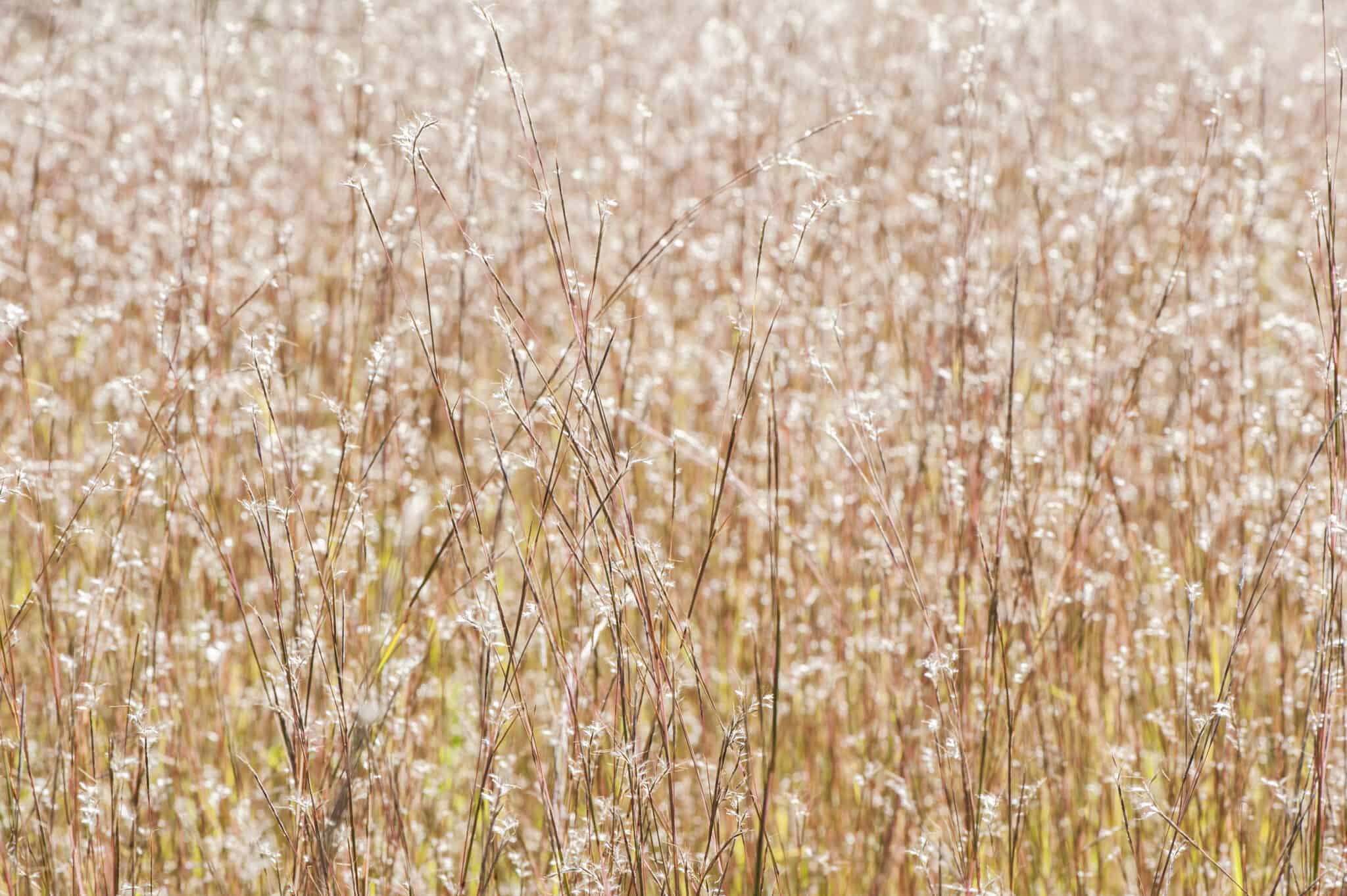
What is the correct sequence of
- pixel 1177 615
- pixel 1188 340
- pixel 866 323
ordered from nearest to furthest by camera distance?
pixel 1188 340, pixel 1177 615, pixel 866 323

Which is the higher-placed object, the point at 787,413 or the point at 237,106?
the point at 237,106

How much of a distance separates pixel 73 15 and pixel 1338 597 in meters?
3.57

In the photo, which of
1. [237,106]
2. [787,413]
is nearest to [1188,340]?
[787,413]

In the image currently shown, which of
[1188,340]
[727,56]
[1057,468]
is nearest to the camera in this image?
[1188,340]

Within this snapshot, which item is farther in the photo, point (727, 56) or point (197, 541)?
point (727, 56)

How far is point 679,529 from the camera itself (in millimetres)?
1997

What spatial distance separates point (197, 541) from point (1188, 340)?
5.19 feet

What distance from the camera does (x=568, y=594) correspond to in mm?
1694

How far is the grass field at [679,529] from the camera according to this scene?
1.04m

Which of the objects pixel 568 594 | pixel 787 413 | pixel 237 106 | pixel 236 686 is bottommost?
pixel 236 686

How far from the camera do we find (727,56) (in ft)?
10.3

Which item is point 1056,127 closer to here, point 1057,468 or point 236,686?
point 1057,468

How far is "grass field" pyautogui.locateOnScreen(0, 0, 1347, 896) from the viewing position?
1036 mm

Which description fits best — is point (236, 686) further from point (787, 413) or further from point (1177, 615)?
point (1177, 615)
